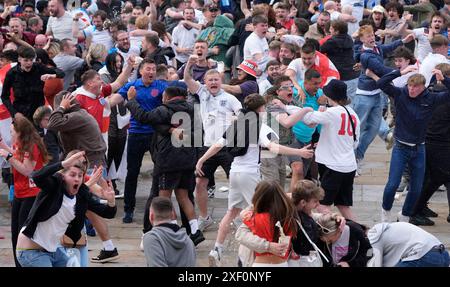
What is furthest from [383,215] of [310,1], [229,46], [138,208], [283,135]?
[310,1]

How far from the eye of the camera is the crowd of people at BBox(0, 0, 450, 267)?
8.84 meters

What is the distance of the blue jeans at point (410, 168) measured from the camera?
1187cm

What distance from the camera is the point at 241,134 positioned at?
10836 millimetres

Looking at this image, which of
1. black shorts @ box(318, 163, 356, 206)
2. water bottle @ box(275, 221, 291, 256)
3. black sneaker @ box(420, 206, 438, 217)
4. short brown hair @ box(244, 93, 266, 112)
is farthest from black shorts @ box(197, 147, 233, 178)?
water bottle @ box(275, 221, 291, 256)

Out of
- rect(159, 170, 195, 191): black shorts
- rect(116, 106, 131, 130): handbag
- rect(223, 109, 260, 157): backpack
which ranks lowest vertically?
rect(159, 170, 195, 191): black shorts

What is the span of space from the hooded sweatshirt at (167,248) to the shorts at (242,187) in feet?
8.36

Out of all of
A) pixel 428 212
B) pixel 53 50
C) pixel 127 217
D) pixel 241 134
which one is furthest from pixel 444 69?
pixel 53 50

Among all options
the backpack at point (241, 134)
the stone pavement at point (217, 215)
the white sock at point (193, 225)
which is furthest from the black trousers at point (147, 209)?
the backpack at point (241, 134)

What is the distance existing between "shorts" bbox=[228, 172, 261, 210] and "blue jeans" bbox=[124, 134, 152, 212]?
5.54 feet

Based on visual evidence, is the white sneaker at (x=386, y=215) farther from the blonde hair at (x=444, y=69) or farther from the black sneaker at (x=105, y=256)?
the black sneaker at (x=105, y=256)

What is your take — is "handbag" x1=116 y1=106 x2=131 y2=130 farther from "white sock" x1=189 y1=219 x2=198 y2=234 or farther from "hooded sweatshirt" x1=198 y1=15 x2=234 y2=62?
"hooded sweatshirt" x1=198 y1=15 x2=234 y2=62

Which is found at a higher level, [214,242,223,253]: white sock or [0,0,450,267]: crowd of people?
[0,0,450,267]: crowd of people

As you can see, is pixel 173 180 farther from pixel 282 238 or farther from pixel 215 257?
pixel 282 238
